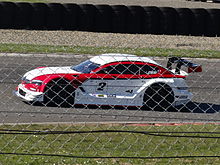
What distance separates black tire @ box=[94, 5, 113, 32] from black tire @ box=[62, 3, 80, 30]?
2.66ft

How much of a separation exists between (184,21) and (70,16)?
4.66 metres

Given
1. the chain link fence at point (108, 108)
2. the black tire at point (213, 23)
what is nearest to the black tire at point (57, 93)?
the chain link fence at point (108, 108)

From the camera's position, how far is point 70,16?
24188 millimetres

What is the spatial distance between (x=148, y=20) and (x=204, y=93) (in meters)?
10.1

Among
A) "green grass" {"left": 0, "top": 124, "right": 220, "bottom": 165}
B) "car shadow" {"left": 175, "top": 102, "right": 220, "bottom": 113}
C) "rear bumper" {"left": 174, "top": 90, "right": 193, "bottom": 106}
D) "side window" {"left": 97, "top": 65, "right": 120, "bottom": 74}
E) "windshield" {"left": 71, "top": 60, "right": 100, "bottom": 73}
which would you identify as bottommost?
"car shadow" {"left": 175, "top": 102, "right": 220, "bottom": 113}

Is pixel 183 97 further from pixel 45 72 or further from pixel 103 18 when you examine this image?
pixel 103 18

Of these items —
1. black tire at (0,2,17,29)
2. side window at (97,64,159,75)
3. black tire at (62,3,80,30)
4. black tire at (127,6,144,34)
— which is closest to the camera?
side window at (97,64,159,75)

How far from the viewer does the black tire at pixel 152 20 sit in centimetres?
2416

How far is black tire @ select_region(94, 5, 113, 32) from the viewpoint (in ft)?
78.5

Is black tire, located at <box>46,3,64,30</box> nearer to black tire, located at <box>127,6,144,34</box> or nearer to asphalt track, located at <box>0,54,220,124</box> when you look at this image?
black tire, located at <box>127,6,144,34</box>

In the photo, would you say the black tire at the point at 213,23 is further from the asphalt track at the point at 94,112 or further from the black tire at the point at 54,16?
the asphalt track at the point at 94,112

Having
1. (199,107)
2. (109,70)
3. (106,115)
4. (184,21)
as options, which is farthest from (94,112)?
(184,21)

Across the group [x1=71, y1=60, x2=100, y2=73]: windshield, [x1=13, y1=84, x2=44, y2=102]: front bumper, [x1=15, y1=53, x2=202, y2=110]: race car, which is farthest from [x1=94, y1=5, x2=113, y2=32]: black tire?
[x1=13, y1=84, x2=44, y2=102]: front bumper

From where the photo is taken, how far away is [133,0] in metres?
A: 39.2
